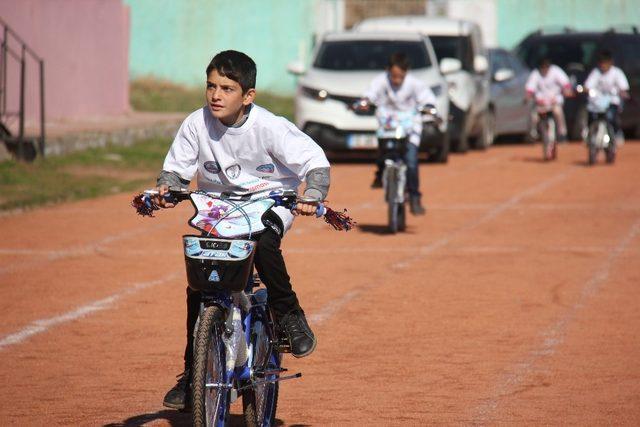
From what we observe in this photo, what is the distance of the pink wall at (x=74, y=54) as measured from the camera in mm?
24406

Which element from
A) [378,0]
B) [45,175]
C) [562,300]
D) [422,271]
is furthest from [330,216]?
[378,0]

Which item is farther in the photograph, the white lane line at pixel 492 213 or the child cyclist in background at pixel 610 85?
the child cyclist in background at pixel 610 85

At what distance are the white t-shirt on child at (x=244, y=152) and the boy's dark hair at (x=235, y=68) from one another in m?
0.17

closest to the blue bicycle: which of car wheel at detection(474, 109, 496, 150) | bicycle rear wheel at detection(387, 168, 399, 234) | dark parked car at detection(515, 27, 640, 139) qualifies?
bicycle rear wheel at detection(387, 168, 399, 234)

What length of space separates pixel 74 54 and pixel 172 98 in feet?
28.7

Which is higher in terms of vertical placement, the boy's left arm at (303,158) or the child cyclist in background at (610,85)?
the boy's left arm at (303,158)

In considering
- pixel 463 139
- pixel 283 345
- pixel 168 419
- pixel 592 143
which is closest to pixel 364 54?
pixel 463 139

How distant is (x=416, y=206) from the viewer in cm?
1644

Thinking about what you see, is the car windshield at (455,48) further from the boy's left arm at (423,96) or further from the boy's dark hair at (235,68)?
the boy's dark hair at (235,68)

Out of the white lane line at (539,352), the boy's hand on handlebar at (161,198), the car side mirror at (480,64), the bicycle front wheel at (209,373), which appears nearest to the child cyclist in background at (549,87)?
the car side mirror at (480,64)

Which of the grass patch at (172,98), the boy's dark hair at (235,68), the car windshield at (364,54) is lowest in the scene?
the grass patch at (172,98)

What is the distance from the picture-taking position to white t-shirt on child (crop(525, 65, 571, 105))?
25031mm

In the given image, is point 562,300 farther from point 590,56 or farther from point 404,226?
point 590,56

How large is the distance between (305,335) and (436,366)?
6.96 feet
